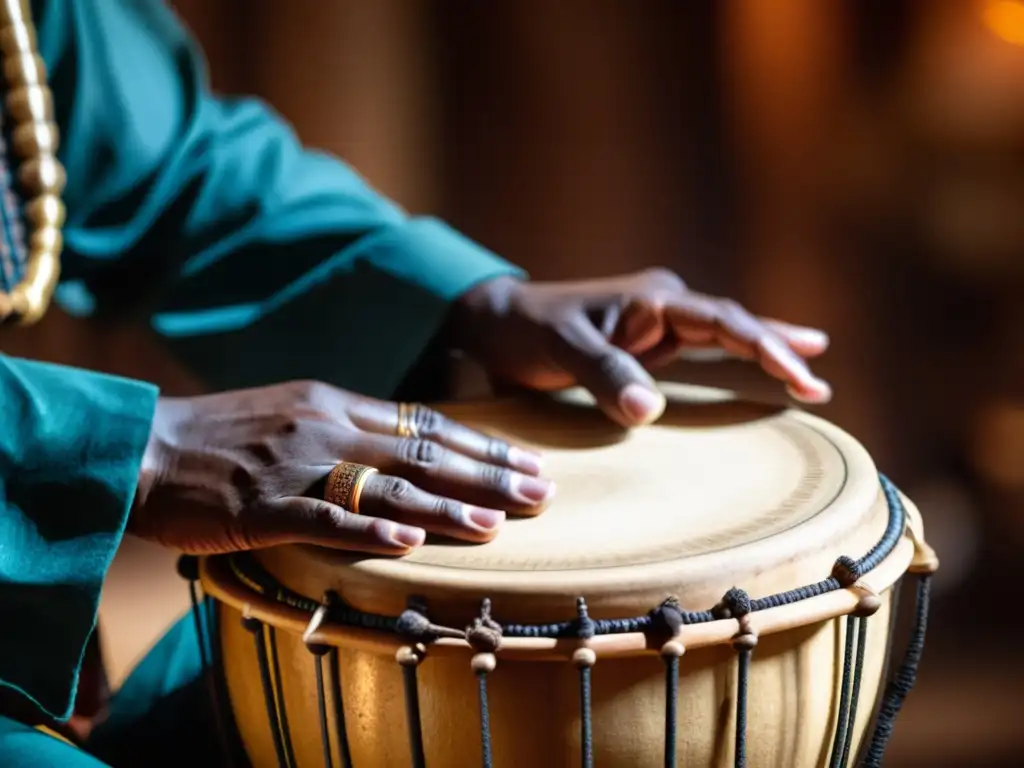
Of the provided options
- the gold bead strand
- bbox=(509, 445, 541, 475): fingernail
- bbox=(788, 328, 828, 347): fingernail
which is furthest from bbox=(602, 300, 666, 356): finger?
the gold bead strand

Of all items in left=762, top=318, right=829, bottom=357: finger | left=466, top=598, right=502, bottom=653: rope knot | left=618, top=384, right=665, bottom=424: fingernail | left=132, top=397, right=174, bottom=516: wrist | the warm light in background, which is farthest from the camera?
the warm light in background

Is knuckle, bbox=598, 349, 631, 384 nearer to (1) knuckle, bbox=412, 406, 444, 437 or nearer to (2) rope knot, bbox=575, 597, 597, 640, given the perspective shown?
(1) knuckle, bbox=412, 406, 444, 437

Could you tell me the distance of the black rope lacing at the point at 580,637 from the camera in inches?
18.4

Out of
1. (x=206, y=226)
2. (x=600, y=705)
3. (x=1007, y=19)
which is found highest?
(x=1007, y=19)

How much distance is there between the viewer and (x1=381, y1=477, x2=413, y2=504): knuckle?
533 mm

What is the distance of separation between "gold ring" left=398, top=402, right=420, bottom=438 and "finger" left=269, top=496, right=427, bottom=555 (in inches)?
3.5

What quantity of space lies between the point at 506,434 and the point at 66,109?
0.52m

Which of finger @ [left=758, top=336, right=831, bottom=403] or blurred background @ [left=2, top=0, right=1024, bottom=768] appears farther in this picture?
blurred background @ [left=2, top=0, right=1024, bottom=768]

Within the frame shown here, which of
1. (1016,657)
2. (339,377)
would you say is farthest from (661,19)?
(1016,657)

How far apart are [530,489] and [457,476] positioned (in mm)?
41

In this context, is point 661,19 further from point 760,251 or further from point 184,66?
point 184,66

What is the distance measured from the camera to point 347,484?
21.2 inches

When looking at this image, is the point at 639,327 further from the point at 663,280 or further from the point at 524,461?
the point at 524,461

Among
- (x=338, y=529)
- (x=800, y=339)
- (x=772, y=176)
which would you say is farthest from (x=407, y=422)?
(x=772, y=176)
